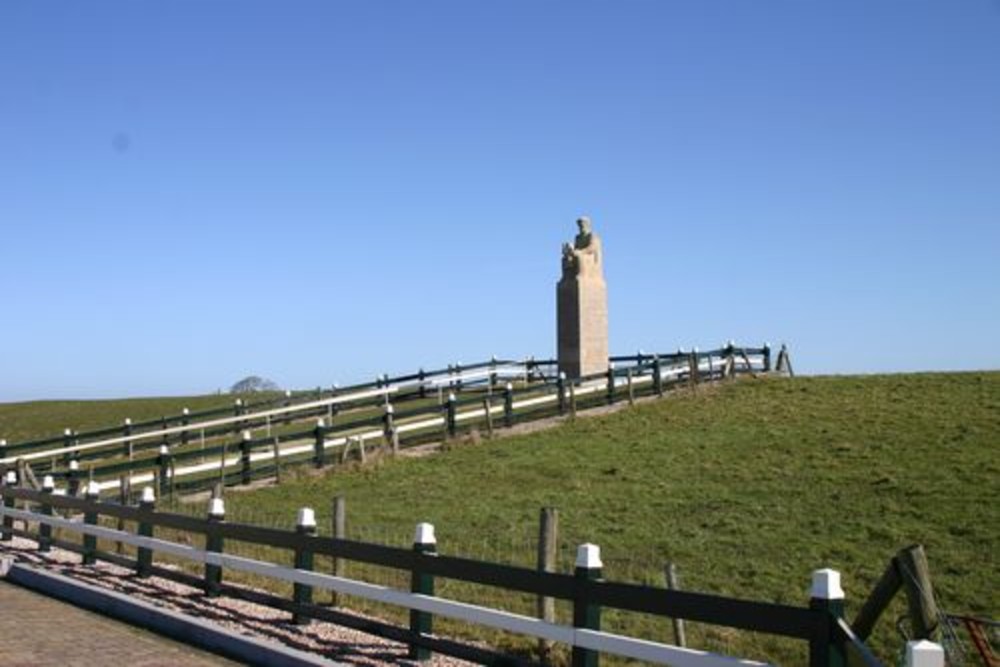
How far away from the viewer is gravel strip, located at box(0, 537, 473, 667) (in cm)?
1052

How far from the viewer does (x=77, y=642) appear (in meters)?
11.1

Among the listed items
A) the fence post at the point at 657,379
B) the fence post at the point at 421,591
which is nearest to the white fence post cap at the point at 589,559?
the fence post at the point at 421,591

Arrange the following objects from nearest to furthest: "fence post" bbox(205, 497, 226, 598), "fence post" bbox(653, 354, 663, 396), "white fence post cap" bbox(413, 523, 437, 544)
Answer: "white fence post cap" bbox(413, 523, 437, 544), "fence post" bbox(205, 497, 226, 598), "fence post" bbox(653, 354, 663, 396)

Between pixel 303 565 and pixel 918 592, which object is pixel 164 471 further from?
pixel 918 592

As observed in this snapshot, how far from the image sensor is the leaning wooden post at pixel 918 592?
673 centimetres

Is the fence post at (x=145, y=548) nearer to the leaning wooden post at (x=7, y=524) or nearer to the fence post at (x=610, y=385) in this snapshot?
the leaning wooden post at (x=7, y=524)

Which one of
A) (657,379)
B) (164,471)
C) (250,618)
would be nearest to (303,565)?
(250,618)

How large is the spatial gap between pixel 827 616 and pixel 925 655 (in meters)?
1.09

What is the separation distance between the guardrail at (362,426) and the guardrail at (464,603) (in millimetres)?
7478

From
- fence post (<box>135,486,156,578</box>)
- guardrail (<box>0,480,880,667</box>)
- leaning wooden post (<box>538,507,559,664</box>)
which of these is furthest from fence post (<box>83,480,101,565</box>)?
leaning wooden post (<box>538,507,559,664</box>)

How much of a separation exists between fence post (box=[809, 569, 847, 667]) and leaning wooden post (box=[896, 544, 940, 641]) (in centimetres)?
50

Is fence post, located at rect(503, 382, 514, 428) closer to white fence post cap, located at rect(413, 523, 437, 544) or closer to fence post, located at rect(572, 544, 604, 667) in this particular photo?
white fence post cap, located at rect(413, 523, 437, 544)

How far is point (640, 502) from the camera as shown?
2002 centimetres

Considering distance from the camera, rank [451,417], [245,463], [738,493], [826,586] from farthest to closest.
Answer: [451,417], [245,463], [738,493], [826,586]
